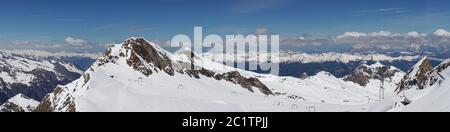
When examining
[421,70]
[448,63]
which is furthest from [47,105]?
[421,70]

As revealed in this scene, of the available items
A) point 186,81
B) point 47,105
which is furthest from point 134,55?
point 47,105

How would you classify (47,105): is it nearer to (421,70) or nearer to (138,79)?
(138,79)

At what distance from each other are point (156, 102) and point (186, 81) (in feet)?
231
